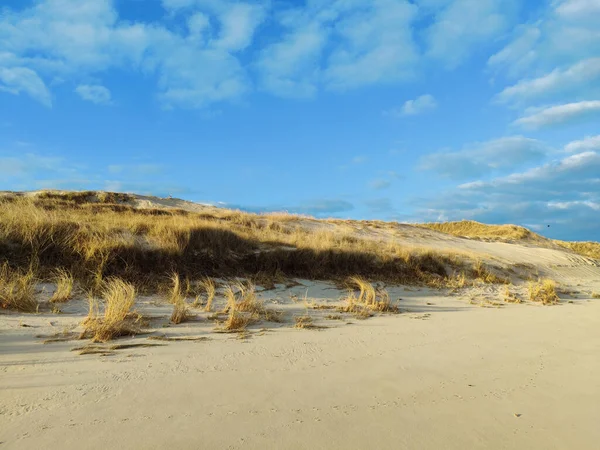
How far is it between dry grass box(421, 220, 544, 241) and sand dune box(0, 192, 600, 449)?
74.9 ft

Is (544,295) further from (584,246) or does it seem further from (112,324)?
(584,246)

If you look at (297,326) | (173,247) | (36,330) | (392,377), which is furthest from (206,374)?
(173,247)

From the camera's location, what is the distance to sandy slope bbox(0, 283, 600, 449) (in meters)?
2.18

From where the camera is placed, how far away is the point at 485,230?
29.8 meters

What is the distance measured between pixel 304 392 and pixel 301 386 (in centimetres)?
12

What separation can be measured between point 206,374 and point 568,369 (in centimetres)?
310

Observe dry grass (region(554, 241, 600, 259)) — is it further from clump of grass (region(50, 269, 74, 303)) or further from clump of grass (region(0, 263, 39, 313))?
clump of grass (region(0, 263, 39, 313))

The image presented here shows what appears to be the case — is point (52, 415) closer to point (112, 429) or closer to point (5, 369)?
point (112, 429)

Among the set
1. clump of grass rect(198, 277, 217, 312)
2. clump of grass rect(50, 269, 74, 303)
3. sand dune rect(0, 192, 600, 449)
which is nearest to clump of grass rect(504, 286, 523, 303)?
sand dune rect(0, 192, 600, 449)

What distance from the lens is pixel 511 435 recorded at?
2264mm

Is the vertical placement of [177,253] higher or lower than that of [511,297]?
higher

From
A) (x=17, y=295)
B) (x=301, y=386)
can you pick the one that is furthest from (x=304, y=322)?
(x=17, y=295)

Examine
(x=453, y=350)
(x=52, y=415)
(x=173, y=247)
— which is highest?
(x=173, y=247)

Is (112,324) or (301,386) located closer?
(301,386)
